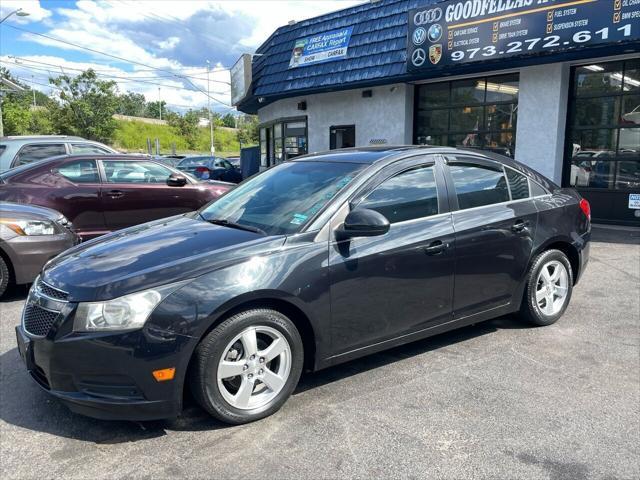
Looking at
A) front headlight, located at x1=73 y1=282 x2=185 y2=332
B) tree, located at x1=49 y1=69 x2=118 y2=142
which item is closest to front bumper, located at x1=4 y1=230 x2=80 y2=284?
front headlight, located at x1=73 y1=282 x2=185 y2=332

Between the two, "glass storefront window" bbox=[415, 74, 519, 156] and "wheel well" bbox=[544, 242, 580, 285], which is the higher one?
"glass storefront window" bbox=[415, 74, 519, 156]

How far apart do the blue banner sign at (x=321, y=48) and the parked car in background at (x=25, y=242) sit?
9020mm

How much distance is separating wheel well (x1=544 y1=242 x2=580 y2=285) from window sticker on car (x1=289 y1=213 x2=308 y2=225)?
8.30ft

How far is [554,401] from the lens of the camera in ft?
11.4

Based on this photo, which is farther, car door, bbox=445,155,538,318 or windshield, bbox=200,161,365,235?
car door, bbox=445,155,538,318

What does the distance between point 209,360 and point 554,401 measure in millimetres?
2244

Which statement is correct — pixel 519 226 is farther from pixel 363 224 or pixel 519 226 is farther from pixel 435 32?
pixel 435 32

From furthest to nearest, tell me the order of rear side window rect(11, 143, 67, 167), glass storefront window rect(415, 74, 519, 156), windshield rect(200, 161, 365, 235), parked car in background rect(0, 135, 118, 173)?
glass storefront window rect(415, 74, 519, 156) → rear side window rect(11, 143, 67, 167) → parked car in background rect(0, 135, 118, 173) → windshield rect(200, 161, 365, 235)

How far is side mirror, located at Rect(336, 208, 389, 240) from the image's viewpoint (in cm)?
333

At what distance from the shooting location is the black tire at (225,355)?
295cm

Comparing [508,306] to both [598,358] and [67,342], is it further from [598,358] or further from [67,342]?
[67,342]

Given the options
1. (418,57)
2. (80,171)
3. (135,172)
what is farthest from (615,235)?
(80,171)

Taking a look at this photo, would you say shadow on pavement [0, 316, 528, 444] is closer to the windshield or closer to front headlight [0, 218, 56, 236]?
the windshield

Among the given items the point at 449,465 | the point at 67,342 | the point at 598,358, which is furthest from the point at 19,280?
the point at 598,358
